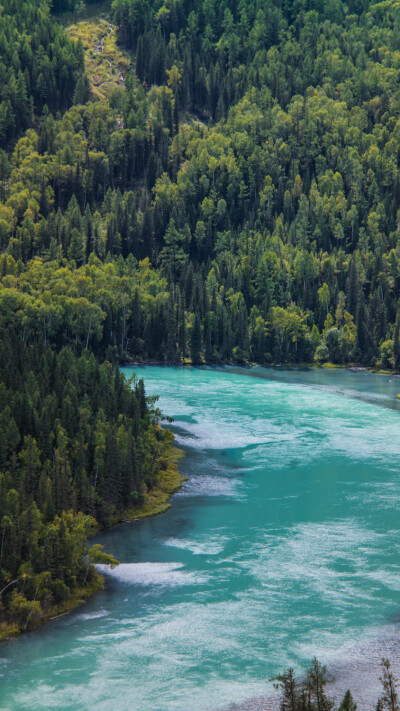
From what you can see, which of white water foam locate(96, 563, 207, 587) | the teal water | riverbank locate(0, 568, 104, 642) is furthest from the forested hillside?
the teal water

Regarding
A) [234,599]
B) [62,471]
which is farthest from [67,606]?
[62,471]

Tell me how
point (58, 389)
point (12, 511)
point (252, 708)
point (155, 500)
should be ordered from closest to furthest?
point (252, 708), point (12, 511), point (155, 500), point (58, 389)

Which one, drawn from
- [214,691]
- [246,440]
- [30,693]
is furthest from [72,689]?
[246,440]

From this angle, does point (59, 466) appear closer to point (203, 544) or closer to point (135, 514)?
point (135, 514)

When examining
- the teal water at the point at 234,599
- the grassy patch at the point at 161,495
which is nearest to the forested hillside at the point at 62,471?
the grassy patch at the point at 161,495

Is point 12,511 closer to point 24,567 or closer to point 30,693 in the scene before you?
point 24,567
